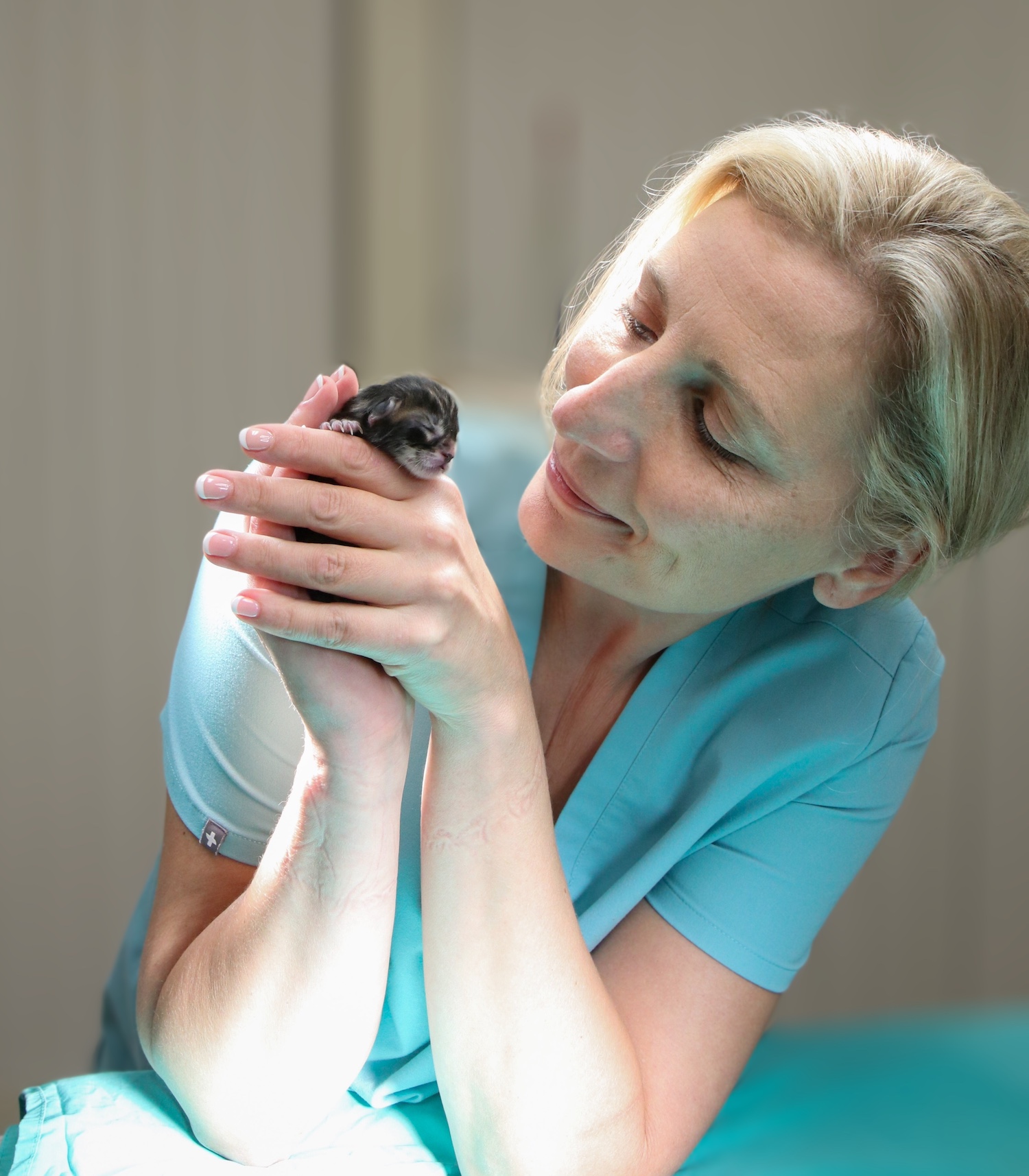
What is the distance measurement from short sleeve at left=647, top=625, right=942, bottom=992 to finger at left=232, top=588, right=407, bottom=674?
41 centimetres

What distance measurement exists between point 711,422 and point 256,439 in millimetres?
354

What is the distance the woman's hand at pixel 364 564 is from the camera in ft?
2.17

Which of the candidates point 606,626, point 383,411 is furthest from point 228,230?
point 383,411

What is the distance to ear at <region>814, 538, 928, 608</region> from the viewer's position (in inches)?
36.2

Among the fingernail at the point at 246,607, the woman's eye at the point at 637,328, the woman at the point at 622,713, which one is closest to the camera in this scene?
the fingernail at the point at 246,607

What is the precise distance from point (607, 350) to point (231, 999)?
60 cm

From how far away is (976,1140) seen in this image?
3.59 feet

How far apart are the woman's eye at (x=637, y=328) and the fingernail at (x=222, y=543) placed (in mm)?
390

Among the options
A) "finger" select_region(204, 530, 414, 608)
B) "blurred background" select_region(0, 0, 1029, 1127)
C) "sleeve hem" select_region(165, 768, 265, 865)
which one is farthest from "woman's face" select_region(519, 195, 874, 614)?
"blurred background" select_region(0, 0, 1029, 1127)

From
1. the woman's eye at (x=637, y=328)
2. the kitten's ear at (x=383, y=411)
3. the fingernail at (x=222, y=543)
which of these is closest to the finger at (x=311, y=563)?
the fingernail at (x=222, y=543)

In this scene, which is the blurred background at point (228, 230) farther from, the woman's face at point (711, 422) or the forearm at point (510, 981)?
the forearm at point (510, 981)

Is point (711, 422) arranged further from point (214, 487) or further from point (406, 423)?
point (214, 487)

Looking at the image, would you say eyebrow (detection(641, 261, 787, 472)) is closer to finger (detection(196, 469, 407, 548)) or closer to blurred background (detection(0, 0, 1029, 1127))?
finger (detection(196, 469, 407, 548))

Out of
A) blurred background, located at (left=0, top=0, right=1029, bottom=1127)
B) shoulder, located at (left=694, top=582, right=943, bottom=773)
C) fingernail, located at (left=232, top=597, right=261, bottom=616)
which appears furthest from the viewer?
blurred background, located at (left=0, top=0, right=1029, bottom=1127)
